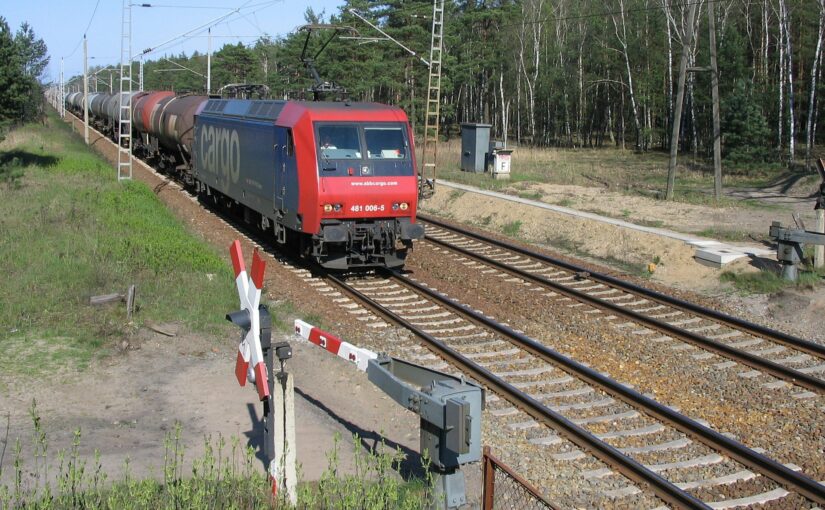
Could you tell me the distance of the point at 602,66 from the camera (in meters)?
54.6

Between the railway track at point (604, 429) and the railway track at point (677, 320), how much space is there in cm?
202

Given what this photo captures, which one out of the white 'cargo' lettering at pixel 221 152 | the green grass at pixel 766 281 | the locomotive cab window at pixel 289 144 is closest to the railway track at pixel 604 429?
the locomotive cab window at pixel 289 144

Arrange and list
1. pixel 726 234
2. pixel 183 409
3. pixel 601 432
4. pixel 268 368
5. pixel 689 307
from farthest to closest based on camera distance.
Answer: pixel 726 234
pixel 689 307
pixel 183 409
pixel 601 432
pixel 268 368

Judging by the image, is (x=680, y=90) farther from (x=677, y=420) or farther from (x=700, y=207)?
(x=677, y=420)

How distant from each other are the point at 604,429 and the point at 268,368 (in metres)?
3.92

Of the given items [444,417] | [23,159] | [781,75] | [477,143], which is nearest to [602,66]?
[781,75]

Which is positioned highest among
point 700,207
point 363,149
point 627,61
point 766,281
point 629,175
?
point 627,61

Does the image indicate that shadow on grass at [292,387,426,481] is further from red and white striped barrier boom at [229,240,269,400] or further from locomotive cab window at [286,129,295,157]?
locomotive cab window at [286,129,295,157]

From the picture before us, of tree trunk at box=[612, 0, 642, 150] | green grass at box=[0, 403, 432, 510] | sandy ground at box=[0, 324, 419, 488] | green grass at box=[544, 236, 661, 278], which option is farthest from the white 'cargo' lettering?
tree trunk at box=[612, 0, 642, 150]

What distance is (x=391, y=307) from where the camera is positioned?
12.7 metres

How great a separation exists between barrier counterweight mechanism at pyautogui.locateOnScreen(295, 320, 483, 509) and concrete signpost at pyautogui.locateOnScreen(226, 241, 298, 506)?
25.6 inches

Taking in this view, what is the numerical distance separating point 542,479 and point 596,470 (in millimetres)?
533

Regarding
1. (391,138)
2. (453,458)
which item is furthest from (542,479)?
(391,138)

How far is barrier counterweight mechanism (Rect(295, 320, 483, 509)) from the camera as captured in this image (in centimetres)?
475
